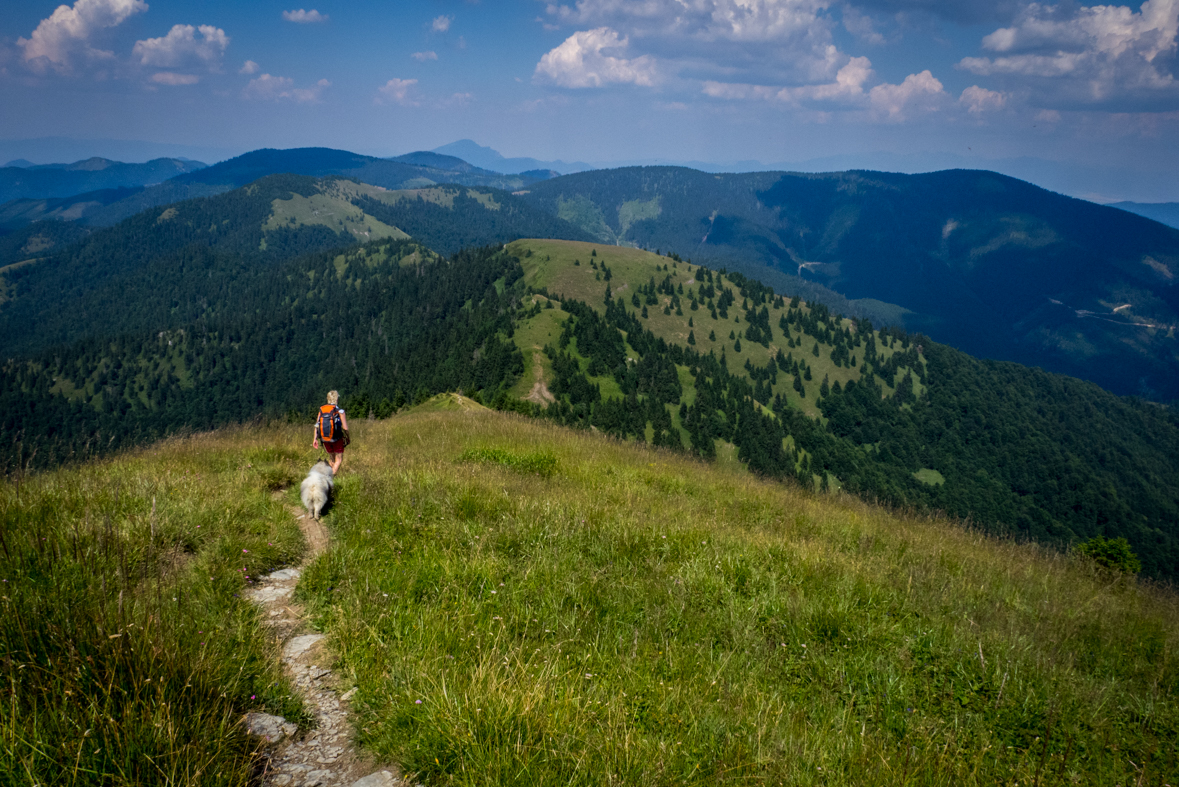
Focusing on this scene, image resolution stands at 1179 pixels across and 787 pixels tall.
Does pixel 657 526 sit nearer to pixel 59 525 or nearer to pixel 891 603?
pixel 891 603

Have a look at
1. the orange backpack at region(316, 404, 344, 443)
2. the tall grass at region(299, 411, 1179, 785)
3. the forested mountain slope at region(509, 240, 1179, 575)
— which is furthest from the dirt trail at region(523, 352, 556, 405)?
the tall grass at region(299, 411, 1179, 785)

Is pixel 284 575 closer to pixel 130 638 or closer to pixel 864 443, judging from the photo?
pixel 130 638

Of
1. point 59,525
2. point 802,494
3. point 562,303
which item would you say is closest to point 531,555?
point 59,525

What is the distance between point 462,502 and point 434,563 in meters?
2.18

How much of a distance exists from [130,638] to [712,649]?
14.1 ft

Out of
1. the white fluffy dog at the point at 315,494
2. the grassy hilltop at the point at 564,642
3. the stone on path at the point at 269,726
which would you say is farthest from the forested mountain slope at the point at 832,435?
the stone on path at the point at 269,726

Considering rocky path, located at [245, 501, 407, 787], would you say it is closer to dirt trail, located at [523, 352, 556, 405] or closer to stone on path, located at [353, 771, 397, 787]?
stone on path, located at [353, 771, 397, 787]

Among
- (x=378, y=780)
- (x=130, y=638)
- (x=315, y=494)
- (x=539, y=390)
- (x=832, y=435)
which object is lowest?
(x=832, y=435)

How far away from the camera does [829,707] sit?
443 centimetres

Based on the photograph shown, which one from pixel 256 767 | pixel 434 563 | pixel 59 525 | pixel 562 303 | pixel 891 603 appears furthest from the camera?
pixel 562 303

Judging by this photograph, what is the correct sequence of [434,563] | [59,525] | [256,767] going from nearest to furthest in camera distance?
[256,767] → [59,525] → [434,563]

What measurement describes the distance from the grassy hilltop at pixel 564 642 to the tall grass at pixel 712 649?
0.10 ft

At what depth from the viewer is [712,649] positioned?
486 centimetres

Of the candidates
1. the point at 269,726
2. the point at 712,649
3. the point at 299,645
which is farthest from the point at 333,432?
the point at 712,649
